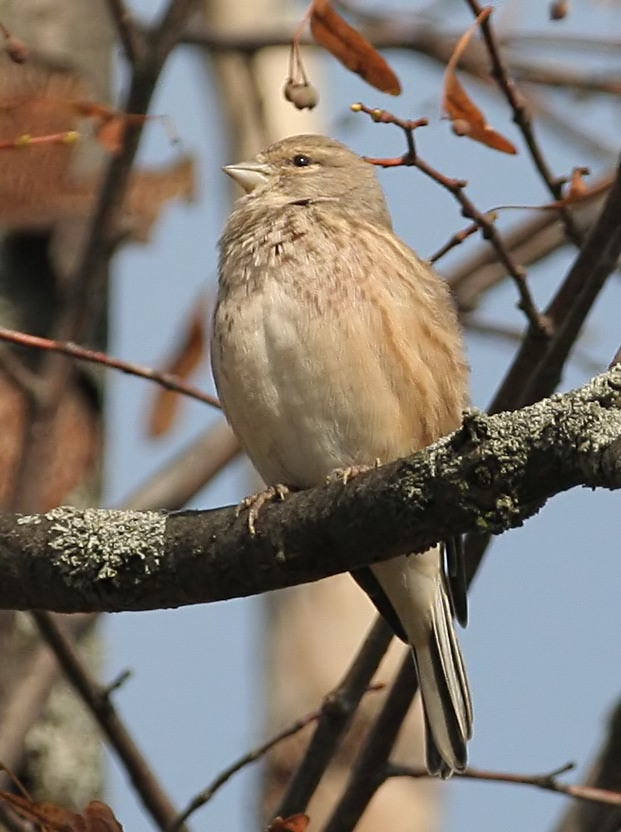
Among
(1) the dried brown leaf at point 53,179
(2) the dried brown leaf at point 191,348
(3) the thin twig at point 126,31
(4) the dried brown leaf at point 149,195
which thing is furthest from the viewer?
(2) the dried brown leaf at point 191,348

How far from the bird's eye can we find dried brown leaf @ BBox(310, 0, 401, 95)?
1.83 meters

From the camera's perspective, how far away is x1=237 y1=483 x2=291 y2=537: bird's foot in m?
3.52

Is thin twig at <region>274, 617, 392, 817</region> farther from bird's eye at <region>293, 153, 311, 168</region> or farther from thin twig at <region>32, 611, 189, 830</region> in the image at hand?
bird's eye at <region>293, 153, 311, 168</region>

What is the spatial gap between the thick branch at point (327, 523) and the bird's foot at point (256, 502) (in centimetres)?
2

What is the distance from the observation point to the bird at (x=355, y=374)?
15.5 ft

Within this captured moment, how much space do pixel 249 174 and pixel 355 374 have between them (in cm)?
136

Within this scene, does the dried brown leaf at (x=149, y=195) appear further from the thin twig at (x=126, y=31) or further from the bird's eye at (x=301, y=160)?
the thin twig at (x=126, y=31)

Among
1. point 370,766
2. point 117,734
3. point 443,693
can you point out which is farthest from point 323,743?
point 443,693

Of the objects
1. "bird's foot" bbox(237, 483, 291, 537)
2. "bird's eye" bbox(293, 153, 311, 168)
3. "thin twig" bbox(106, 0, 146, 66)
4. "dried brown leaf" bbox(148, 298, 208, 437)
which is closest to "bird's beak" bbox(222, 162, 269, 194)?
"bird's eye" bbox(293, 153, 311, 168)

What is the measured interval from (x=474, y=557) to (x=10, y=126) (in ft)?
6.19

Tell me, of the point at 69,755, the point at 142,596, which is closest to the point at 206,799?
the point at 142,596

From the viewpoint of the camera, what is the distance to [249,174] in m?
5.80

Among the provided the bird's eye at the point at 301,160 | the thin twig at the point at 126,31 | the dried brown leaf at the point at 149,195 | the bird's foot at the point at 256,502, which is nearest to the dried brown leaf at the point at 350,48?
the thin twig at the point at 126,31

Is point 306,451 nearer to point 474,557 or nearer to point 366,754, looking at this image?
point 474,557
